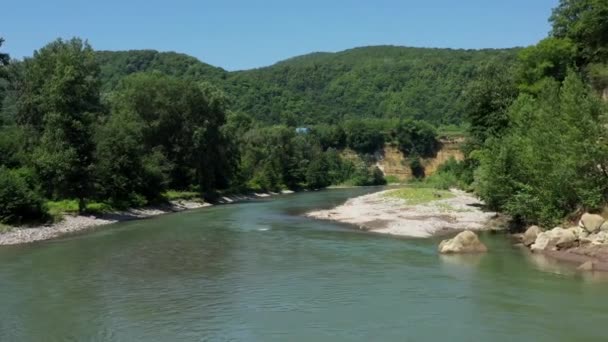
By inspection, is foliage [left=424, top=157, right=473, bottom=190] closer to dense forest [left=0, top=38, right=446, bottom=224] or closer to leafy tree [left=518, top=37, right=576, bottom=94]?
leafy tree [left=518, top=37, right=576, bottom=94]

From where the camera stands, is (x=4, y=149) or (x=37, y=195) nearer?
(x=37, y=195)

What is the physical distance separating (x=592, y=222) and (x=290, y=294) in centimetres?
1937

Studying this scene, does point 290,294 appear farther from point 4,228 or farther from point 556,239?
point 4,228

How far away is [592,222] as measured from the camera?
34500mm

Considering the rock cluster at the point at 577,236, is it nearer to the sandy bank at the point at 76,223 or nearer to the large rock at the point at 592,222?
the large rock at the point at 592,222

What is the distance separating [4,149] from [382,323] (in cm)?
5163

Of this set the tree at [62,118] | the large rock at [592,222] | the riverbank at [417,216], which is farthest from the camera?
the tree at [62,118]

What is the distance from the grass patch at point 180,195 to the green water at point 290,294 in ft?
124

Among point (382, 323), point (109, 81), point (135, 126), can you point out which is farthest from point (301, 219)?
point (109, 81)

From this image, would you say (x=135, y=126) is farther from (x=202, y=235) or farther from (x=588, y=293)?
(x=588, y=293)

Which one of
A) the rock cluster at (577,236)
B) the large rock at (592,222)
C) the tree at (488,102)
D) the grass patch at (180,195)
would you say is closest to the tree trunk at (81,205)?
the grass patch at (180,195)

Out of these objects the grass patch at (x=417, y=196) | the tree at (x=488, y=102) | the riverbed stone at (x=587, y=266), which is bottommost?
the grass patch at (x=417, y=196)

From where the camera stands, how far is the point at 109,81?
17625 cm

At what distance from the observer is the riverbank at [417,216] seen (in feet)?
157
